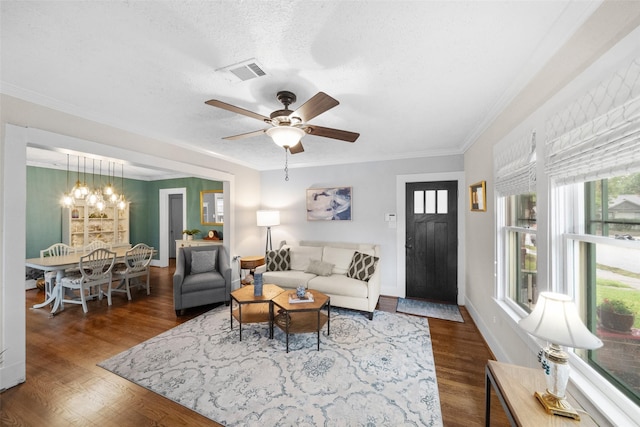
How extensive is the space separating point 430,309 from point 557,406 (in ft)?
8.79

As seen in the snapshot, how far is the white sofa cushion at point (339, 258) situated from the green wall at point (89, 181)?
10.7 feet

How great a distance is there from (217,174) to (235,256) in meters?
1.53

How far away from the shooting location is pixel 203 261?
12.9 feet

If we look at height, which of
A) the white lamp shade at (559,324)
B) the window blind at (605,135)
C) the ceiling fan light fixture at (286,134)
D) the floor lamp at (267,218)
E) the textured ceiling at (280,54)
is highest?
the textured ceiling at (280,54)

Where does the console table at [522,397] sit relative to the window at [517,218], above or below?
below

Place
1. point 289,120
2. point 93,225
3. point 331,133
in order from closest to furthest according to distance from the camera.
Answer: point 289,120 < point 331,133 < point 93,225

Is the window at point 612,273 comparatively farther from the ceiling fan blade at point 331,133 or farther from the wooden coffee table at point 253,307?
the wooden coffee table at point 253,307

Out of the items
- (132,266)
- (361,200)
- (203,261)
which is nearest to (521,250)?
(361,200)

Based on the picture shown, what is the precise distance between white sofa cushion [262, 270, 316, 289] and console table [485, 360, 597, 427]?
8.41 feet

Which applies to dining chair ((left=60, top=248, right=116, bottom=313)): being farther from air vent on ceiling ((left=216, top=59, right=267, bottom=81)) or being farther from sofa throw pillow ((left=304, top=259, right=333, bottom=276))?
air vent on ceiling ((left=216, top=59, right=267, bottom=81))

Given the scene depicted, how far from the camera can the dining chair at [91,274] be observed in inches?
140

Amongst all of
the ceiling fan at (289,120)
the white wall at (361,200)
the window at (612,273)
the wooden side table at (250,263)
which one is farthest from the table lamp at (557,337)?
the wooden side table at (250,263)

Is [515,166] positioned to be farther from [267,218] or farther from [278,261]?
[267,218]

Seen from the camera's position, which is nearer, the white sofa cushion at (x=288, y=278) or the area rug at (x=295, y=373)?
the area rug at (x=295, y=373)
